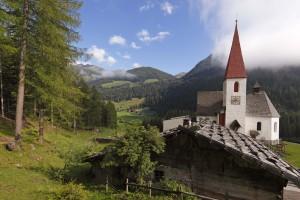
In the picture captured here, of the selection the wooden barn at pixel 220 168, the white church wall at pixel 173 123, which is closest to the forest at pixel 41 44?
the wooden barn at pixel 220 168

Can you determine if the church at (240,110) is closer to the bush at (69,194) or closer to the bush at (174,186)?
the bush at (174,186)

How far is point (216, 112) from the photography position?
58406 millimetres

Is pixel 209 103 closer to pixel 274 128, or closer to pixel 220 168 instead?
pixel 274 128

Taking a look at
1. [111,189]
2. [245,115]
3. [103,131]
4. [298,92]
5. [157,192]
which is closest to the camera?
[157,192]

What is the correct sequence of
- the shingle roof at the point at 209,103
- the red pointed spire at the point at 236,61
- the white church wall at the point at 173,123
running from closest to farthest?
the red pointed spire at the point at 236,61
the white church wall at the point at 173,123
the shingle roof at the point at 209,103

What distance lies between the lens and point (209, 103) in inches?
2461

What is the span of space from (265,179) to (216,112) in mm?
47448

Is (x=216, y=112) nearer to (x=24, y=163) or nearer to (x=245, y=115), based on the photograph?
(x=245, y=115)

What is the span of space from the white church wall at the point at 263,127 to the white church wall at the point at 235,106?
1.90 metres

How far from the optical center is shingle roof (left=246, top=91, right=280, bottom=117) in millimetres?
55294

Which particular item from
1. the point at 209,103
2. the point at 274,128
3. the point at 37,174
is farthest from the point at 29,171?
the point at 274,128

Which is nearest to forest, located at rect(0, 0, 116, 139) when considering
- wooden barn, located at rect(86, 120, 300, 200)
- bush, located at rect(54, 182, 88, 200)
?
bush, located at rect(54, 182, 88, 200)

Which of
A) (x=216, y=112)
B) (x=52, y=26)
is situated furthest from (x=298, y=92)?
(x=52, y=26)

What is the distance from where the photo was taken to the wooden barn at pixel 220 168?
1164cm
